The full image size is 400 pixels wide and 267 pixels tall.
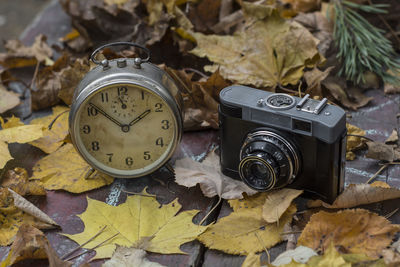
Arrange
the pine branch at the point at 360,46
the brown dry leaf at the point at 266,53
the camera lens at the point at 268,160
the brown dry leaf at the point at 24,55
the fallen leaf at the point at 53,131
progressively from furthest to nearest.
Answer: the brown dry leaf at the point at 24,55 < the pine branch at the point at 360,46 < the brown dry leaf at the point at 266,53 < the fallen leaf at the point at 53,131 < the camera lens at the point at 268,160

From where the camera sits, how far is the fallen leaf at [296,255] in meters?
1.28

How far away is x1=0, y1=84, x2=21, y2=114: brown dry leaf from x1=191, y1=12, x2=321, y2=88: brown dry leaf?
68cm

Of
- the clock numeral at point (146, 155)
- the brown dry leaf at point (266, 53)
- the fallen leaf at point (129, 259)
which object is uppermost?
the brown dry leaf at point (266, 53)

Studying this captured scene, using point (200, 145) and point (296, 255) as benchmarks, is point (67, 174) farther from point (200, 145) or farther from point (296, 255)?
point (296, 255)

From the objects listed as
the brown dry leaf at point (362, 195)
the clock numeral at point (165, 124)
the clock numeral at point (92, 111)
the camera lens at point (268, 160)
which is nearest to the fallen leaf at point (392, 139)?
the brown dry leaf at point (362, 195)

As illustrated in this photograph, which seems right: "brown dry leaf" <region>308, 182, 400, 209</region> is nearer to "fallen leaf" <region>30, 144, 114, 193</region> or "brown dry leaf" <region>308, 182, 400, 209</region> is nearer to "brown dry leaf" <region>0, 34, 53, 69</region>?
A: "fallen leaf" <region>30, 144, 114, 193</region>

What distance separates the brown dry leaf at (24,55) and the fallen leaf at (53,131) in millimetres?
374

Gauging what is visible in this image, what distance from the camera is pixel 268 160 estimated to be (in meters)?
1.45

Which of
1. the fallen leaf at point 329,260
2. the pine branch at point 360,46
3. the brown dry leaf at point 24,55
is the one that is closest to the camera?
the fallen leaf at point 329,260

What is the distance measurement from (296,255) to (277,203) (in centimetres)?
20

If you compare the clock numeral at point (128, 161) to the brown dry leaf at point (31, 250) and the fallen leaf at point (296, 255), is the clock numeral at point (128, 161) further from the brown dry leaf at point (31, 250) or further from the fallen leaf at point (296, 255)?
the fallen leaf at point (296, 255)

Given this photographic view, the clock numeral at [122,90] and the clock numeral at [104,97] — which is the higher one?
the clock numeral at [122,90]

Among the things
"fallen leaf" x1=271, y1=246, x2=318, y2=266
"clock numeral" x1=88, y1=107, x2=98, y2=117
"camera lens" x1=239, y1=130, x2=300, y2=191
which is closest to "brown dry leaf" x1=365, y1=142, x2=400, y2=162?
"camera lens" x1=239, y1=130, x2=300, y2=191

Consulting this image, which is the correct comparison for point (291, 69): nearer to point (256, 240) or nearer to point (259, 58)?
point (259, 58)
